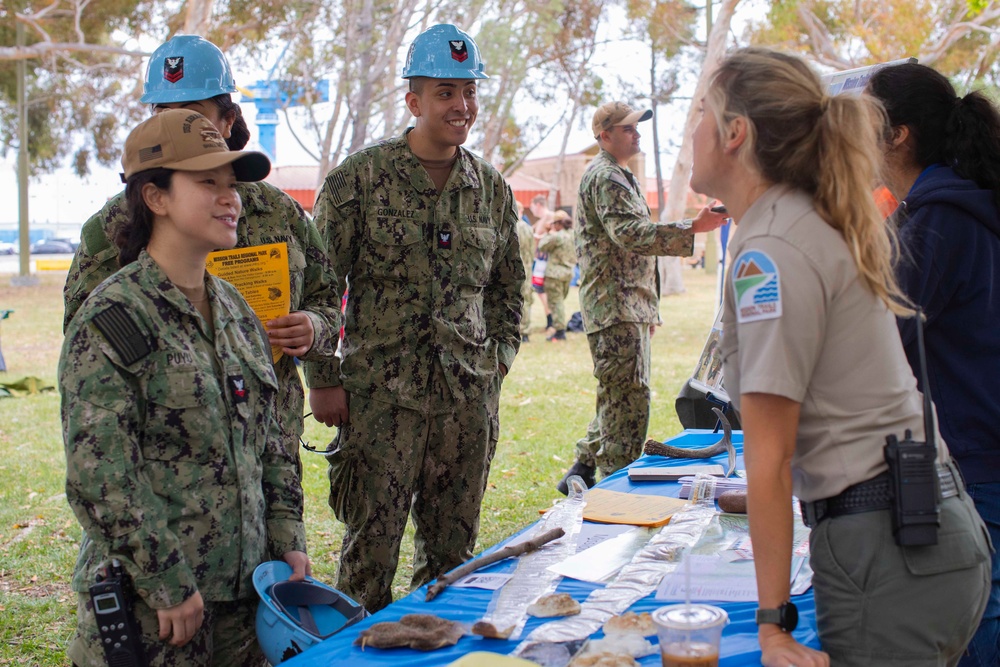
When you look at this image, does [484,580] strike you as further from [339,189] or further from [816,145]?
[339,189]

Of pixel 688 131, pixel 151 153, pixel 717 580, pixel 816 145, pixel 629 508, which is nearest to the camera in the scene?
pixel 816 145

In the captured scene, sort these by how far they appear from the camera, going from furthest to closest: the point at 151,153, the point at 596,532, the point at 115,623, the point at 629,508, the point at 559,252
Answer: the point at 559,252 < the point at 629,508 < the point at 596,532 < the point at 151,153 < the point at 115,623

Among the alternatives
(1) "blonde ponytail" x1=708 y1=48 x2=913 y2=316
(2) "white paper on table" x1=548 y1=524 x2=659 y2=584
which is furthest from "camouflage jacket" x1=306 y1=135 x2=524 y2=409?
(1) "blonde ponytail" x1=708 y1=48 x2=913 y2=316

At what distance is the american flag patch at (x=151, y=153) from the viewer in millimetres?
2064

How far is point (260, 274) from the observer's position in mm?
2848

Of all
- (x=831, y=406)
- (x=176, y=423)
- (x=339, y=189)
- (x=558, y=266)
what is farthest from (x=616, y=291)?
(x=558, y=266)

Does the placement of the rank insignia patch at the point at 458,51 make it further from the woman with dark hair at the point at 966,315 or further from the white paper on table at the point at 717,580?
the white paper on table at the point at 717,580

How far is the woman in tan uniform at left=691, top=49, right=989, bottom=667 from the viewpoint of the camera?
1544 mm

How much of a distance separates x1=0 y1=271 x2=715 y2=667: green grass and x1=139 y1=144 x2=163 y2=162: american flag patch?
2.36 m

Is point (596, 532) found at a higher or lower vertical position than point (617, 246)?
lower

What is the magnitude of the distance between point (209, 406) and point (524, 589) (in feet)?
2.96

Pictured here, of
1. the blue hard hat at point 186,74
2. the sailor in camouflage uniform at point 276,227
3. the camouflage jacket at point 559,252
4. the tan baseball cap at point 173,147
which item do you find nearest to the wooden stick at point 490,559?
the sailor in camouflage uniform at point 276,227

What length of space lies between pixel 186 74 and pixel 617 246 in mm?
2738

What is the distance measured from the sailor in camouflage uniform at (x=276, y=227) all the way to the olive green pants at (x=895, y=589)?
1766 millimetres
